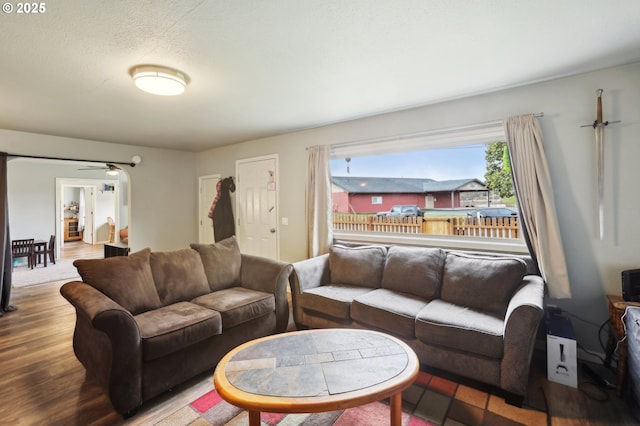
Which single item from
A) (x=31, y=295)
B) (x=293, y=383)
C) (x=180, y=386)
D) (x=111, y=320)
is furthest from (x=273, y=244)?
(x=31, y=295)

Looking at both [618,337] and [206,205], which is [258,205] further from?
[618,337]

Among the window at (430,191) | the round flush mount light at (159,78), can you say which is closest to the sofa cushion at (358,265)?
the window at (430,191)

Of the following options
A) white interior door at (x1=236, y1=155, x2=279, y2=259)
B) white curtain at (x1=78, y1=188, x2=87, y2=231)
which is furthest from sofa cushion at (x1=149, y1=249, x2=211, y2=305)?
white curtain at (x1=78, y1=188, x2=87, y2=231)

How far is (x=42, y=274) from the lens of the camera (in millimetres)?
5668

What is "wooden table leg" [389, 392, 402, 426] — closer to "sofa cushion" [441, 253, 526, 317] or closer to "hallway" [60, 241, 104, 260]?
"sofa cushion" [441, 253, 526, 317]

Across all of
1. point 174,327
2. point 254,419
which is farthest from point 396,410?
point 174,327

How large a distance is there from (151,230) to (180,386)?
3.87 metres

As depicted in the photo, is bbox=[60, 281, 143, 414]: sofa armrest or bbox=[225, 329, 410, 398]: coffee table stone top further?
bbox=[60, 281, 143, 414]: sofa armrest

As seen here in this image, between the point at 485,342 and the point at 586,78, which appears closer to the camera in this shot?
the point at 485,342

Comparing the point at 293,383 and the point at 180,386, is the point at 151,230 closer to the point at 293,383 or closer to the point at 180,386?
the point at 180,386

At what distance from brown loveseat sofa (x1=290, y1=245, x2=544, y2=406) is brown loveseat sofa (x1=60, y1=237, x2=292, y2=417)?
0.50 m

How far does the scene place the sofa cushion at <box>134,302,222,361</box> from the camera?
1926mm

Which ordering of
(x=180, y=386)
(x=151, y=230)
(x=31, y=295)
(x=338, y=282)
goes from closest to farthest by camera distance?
(x=180, y=386) < (x=338, y=282) < (x=31, y=295) < (x=151, y=230)

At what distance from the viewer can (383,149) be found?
3623mm
